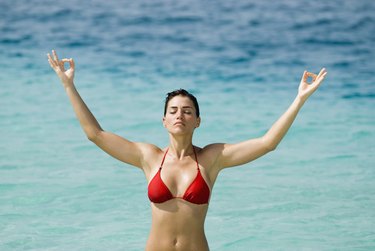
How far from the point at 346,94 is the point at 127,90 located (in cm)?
329

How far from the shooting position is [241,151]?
16.7 ft

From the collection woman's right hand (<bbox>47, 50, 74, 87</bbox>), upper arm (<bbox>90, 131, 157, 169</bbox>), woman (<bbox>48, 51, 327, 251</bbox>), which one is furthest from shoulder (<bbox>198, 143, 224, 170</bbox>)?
woman's right hand (<bbox>47, 50, 74, 87</bbox>)

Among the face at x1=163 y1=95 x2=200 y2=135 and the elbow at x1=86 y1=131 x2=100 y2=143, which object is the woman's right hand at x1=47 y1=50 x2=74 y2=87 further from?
the face at x1=163 y1=95 x2=200 y2=135

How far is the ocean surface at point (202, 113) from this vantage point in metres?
8.12

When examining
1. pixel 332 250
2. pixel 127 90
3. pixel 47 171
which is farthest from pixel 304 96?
pixel 127 90

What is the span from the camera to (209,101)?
13094mm

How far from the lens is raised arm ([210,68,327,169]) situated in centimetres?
485

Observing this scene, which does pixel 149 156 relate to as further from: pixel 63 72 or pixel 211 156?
pixel 63 72

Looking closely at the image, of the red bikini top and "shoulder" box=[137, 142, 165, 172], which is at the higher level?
"shoulder" box=[137, 142, 165, 172]

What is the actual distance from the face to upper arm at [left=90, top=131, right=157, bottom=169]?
23 cm

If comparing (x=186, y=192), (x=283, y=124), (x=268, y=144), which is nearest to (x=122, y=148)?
(x=186, y=192)

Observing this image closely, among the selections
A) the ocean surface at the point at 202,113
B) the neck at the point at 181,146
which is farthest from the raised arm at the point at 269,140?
the ocean surface at the point at 202,113

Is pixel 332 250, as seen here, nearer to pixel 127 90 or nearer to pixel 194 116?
pixel 194 116

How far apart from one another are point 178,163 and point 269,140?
0.55m
